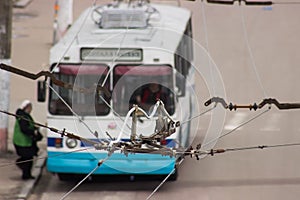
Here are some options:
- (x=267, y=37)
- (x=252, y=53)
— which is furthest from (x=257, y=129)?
(x=267, y=37)

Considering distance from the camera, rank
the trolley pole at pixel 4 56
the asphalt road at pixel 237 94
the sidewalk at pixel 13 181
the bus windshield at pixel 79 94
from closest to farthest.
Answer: the bus windshield at pixel 79 94
the sidewalk at pixel 13 181
the asphalt road at pixel 237 94
the trolley pole at pixel 4 56

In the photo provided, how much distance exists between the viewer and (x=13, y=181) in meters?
15.5

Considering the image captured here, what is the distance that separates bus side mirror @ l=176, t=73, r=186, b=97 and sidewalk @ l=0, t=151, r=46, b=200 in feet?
7.63

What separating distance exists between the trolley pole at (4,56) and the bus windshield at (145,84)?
2930 millimetres

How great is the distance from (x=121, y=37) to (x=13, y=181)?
2878 mm

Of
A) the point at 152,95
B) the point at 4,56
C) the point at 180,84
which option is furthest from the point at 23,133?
the point at 180,84

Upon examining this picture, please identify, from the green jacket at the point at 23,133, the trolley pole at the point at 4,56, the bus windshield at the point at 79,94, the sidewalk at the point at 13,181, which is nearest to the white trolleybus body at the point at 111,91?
the bus windshield at the point at 79,94

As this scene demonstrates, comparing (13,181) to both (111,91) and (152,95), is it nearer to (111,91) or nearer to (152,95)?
(111,91)

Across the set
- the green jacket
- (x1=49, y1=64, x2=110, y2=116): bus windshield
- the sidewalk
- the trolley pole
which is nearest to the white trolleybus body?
(x1=49, y1=64, x2=110, y2=116): bus windshield

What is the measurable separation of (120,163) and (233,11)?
1747cm

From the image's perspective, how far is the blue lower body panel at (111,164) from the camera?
573 inches

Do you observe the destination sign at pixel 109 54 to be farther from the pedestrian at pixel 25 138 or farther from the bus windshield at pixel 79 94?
the pedestrian at pixel 25 138

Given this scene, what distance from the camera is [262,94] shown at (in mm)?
21797

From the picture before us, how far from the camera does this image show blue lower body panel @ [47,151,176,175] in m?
14.5
